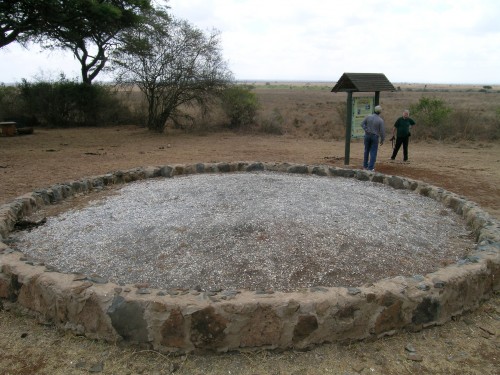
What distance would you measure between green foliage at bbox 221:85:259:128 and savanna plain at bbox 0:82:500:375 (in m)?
0.44

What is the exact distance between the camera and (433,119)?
1380cm

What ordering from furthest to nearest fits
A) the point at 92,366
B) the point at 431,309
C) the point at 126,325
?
1. the point at 431,309
2. the point at 126,325
3. the point at 92,366

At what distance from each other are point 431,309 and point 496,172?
673 cm

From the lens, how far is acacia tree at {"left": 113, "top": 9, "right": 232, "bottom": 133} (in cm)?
1447

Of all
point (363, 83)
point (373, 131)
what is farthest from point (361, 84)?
point (373, 131)

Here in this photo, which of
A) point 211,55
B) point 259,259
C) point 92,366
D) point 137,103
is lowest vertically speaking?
point 92,366

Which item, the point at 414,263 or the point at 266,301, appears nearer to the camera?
the point at 266,301

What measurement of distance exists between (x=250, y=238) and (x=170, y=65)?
39.1 ft

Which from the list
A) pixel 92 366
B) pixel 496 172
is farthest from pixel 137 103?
pixel 92 366

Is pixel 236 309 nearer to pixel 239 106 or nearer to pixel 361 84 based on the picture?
pixel 361 84

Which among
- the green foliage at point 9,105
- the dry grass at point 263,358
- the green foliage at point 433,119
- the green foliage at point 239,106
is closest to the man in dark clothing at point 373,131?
the dry grass at point 263,358

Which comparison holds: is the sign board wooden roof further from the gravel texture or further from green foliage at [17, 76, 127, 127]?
green foliage at [17, 76, 127, 127]

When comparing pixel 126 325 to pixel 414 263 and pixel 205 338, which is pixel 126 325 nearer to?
pixel 205 338

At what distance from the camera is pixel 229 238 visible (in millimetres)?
3861
